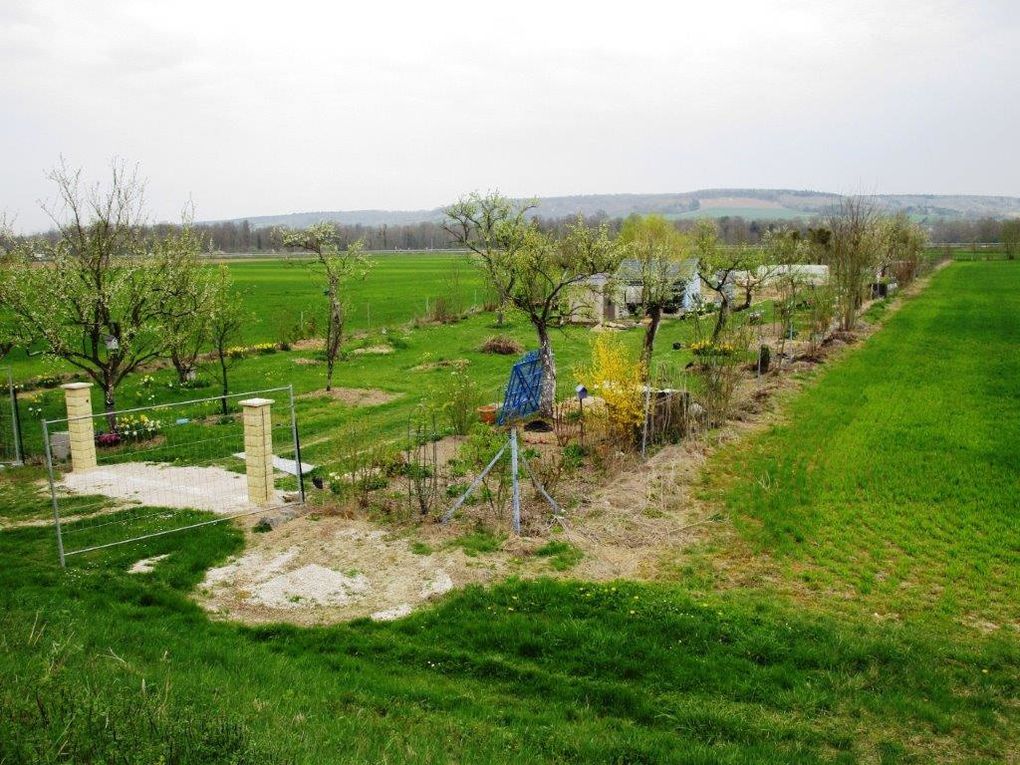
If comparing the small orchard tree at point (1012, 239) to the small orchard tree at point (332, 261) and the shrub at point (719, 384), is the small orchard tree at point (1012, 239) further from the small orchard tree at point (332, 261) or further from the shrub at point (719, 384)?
the small orchard tree at point (332, 261)

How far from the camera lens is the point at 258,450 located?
1160cm

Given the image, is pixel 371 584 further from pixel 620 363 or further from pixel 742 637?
pixel 620 363

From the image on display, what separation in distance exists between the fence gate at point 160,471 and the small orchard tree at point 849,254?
23.1 meters

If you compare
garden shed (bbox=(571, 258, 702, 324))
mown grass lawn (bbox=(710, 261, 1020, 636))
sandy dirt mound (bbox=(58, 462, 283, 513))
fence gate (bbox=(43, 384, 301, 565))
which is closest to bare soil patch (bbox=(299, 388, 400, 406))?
fence gate (bbox=(43, 384, 301, 565))

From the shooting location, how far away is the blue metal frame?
1720cm

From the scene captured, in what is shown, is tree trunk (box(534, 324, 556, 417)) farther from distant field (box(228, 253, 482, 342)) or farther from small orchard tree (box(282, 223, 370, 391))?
distant field (box(228, 253, 482, 342))

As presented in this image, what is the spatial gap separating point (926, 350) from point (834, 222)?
8530 millimetres

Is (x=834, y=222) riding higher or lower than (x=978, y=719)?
higher

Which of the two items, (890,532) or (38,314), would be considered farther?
(38,314)

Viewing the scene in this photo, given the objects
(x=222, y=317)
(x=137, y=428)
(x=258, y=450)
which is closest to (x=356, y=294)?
(x=222, y=317)

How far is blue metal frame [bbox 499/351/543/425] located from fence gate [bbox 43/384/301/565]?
4808 mm

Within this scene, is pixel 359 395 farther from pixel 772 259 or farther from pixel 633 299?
pixel 633 299

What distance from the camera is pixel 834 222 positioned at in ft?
110

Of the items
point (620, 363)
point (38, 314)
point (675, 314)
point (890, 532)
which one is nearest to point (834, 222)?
point (675, 314)
